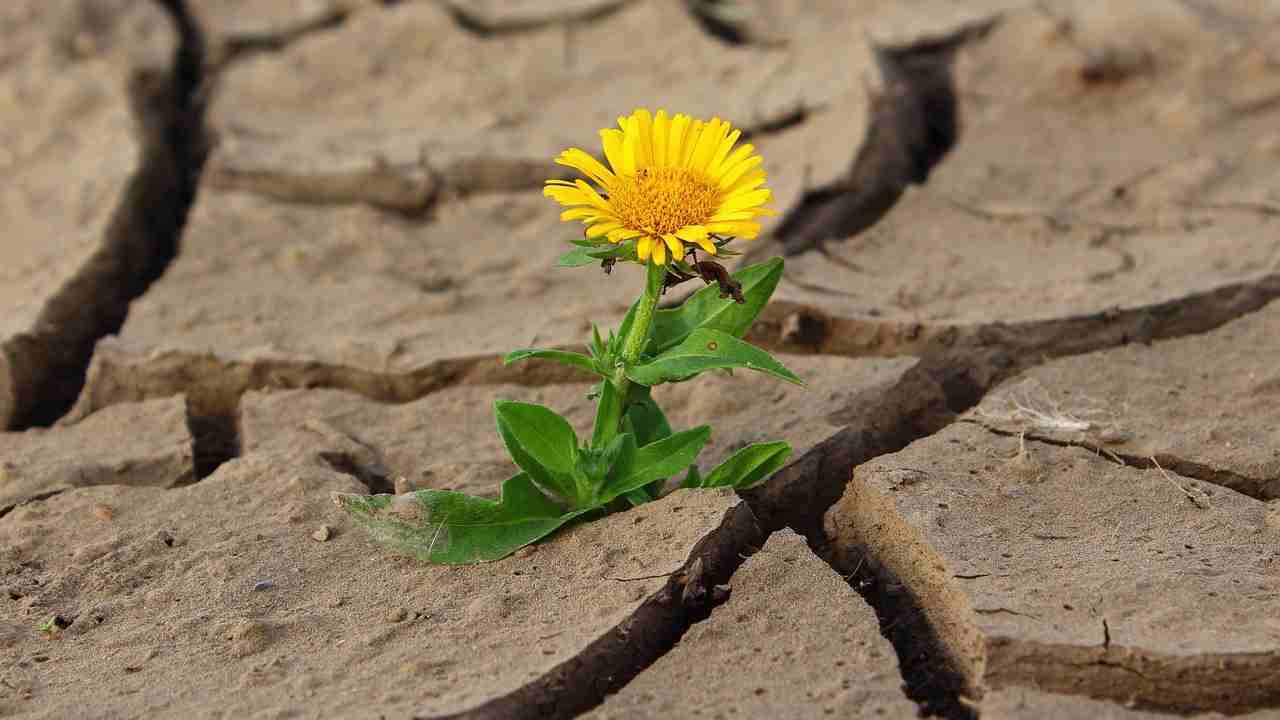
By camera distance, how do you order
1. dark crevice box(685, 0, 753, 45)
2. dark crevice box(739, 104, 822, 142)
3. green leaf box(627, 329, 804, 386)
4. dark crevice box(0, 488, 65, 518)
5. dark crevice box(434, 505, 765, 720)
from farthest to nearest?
dark crevice box(685, 0, 753, 45), dark crevice box(739, 104, 822, 142), dark crevice box(0, 488, 65, 518), green leaf box(627, 329, 804, 386), dark crevice box(434, 505, 765, 720)

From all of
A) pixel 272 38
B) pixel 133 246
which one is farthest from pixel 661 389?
pixel 272 38

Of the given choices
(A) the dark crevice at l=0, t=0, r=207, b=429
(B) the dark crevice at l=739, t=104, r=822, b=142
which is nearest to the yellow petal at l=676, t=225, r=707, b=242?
(A) the dark crevice at l=0, t=0, r=207, b=429

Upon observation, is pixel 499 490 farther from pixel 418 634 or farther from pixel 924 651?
pixel 924 651

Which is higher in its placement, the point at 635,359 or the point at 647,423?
the point at 635,359

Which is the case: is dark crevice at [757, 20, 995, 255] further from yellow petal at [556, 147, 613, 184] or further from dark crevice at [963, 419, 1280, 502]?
yellow petal at [556, 147, 613, 184]

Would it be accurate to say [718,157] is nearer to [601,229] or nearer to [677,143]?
[677,143]

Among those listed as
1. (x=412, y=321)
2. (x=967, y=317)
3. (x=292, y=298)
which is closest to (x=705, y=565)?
(x=967, y=317)
